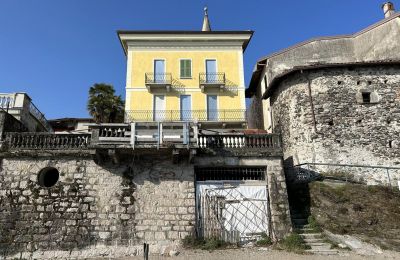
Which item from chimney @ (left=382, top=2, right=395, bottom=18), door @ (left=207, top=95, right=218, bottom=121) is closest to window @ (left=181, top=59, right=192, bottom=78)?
Result: door @ (left=207, top=95, right=218, bottom=121)

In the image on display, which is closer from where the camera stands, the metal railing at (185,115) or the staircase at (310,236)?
the staircase at (310,236)

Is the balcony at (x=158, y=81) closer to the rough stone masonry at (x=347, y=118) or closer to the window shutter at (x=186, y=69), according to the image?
the window shutter at (x=186, y=69)

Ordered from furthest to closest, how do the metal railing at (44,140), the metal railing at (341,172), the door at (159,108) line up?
the door at (159,108) < the metal railing at (341,172) < the metal railing at (44,140)

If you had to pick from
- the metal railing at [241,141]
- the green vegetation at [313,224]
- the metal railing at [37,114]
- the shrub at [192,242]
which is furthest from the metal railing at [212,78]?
the shrub at [192,242]

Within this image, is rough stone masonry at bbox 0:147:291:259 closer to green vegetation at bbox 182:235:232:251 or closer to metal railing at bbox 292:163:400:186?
green vegetation at bbox 182:235:232:251

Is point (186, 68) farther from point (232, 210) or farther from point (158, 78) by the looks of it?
point (232, 210)

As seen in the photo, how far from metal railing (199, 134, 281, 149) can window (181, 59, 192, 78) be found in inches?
369

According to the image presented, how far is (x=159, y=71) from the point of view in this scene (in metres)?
22.2

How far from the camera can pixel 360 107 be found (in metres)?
19.2

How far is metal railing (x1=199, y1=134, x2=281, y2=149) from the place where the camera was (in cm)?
1363

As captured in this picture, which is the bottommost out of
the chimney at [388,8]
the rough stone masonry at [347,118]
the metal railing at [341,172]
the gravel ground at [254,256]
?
the gravel ground at [254,256]

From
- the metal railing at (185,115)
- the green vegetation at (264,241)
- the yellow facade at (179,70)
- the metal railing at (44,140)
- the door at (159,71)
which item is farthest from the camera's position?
the door at (159,71)

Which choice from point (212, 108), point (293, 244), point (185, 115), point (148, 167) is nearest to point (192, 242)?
point (148, 167)

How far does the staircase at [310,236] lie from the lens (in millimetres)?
11227
